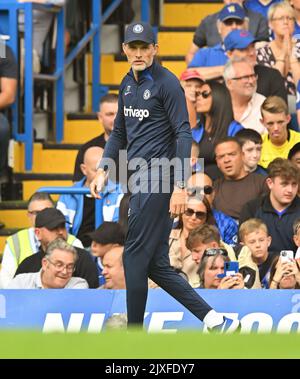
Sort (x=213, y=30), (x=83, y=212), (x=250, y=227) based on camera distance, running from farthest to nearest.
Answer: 1. (x=213, y=30)
2. (x=83, y=212)
3. (x=250, y=227)

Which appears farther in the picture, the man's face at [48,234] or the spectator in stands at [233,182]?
the spectator in stands at [233,182]

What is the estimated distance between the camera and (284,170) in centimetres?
1155

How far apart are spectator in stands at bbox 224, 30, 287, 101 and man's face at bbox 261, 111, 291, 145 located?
0.52 m

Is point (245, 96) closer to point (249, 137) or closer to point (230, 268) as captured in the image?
point (249, 137)

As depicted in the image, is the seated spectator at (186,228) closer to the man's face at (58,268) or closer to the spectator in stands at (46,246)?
the spectator in stands at (46,246)

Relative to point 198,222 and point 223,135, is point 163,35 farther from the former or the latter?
point 198,222

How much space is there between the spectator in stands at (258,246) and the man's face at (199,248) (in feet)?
0.76

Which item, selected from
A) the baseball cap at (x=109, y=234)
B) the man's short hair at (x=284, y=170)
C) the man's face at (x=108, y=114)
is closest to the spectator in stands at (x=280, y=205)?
the man's short hair at (x=284, y=170)

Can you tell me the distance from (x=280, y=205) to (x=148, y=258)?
104 inches

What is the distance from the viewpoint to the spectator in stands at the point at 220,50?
1340cm

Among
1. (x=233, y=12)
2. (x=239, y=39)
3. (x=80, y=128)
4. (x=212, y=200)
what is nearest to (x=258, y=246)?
(x=212, y=200)

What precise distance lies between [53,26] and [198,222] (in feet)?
11.1

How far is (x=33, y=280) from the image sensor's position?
11.3m

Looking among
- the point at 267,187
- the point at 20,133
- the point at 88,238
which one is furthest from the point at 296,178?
the point at 20,133
